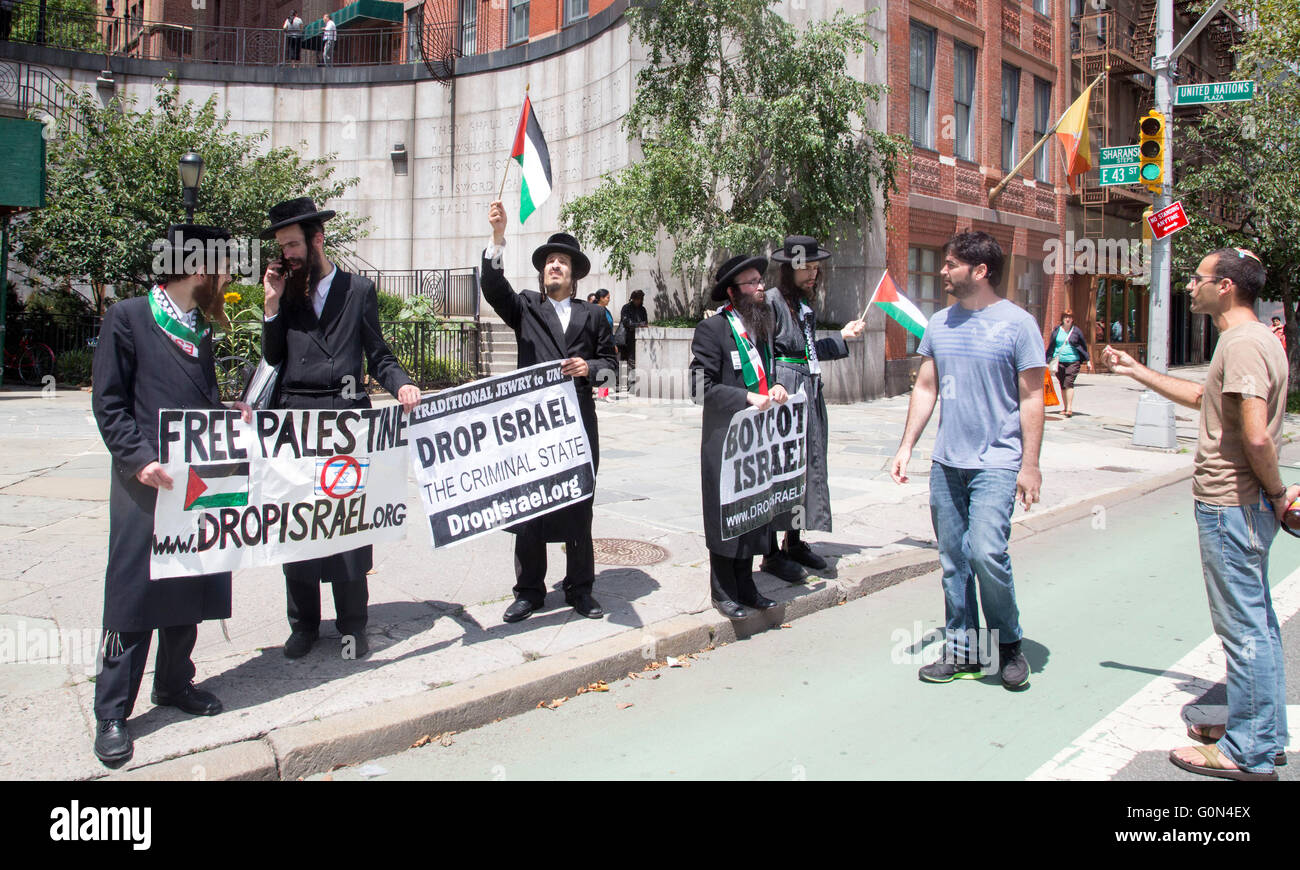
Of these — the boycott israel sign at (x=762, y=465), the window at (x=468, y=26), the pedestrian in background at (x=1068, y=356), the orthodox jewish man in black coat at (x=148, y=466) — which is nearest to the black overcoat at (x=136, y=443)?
the orthodox jewish man in black coat at (x=148, y=466)

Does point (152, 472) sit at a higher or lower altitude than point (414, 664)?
higher

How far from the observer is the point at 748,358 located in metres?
5.65

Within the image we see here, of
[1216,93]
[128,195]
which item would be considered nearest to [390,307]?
[128,195]

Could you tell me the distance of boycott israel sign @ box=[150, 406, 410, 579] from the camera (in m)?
4.09

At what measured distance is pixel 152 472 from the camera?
12.8ft

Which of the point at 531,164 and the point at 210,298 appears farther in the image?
the point at 531,164

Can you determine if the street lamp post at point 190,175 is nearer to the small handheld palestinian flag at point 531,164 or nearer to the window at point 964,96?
the small handheld palestinian flag at point 531,164

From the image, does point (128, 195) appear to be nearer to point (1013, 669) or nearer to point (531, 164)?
point (531, 164)

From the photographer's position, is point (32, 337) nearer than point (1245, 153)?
Yes

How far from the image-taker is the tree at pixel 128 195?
61.6 ft

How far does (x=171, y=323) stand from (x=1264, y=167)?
2534cm
